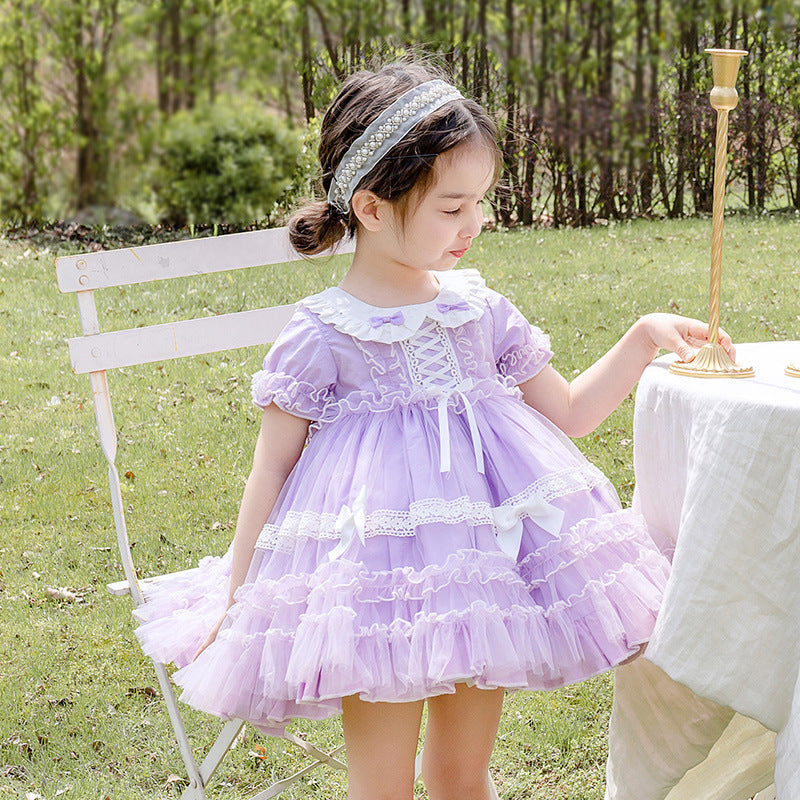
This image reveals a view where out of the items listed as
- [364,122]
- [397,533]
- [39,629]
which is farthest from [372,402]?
[39,629]

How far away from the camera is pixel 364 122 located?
1.67m

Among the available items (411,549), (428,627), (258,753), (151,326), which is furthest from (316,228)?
(258,753)

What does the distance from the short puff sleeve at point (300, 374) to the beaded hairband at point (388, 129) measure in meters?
0.24

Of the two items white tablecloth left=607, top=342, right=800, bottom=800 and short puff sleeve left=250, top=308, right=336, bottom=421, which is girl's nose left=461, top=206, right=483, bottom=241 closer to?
short puff sleeve left=250, top=308, right=336, bottom=421

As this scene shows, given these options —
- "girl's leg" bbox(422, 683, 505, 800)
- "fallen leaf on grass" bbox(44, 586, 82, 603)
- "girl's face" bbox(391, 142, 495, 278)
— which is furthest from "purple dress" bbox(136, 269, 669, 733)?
"fallen leaf on grass" bbox(44, 586, 82, 603)

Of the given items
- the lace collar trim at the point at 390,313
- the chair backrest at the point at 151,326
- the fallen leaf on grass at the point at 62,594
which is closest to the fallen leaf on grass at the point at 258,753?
the chair backrest at the point at 151,326

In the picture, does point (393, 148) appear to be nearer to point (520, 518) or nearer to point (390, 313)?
point (390, 313)

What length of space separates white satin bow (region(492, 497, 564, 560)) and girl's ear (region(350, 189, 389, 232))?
0.50 m

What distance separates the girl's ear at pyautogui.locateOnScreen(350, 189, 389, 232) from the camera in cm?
167

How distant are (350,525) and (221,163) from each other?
3.58 ft

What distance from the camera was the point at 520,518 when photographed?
155 cm

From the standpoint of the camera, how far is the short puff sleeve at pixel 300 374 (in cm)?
163

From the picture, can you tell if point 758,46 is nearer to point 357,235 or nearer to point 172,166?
point 357,235

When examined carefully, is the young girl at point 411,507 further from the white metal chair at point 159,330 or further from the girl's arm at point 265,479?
the white metal chair at point 159,330
